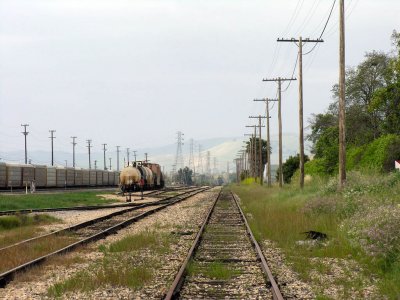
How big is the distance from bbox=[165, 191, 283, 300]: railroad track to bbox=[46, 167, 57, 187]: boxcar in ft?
164

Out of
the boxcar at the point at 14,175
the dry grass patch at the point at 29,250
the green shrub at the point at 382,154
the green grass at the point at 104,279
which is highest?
the green shrub at the point at 382,154

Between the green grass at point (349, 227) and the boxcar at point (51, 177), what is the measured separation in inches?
1648

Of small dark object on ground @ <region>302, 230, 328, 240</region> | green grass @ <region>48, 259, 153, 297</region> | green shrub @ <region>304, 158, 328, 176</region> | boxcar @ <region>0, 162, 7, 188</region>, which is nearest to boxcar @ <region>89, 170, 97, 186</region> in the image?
boxcar @ <region>0, 162, 7, 188</region>

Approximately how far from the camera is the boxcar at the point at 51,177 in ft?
204

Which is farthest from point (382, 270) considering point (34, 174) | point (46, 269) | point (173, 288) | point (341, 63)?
point (34, 174)

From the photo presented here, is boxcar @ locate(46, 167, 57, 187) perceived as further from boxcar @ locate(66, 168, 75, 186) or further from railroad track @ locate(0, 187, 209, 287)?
railroad track @ locate(0, 187, 209, 287)

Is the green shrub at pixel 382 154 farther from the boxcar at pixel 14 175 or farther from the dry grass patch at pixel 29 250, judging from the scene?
the boxcar at pixel 14 175

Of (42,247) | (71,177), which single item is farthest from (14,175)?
(42,247)

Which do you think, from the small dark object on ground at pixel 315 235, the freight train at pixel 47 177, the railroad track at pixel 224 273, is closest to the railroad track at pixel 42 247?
the railroad track at pixel 224 273

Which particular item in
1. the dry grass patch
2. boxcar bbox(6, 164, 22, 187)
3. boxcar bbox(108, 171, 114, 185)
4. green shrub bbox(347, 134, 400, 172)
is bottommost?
boxcar bbox(108, 171, 114, 185)

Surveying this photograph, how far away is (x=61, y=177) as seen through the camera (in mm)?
66562

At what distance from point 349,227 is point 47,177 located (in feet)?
173

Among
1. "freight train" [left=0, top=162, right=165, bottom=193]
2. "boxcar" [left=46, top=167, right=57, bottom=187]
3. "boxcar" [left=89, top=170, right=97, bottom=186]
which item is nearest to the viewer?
"freight train" [left=0, top=162, right=165, bottom=193]

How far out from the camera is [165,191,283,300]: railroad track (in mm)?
8219
